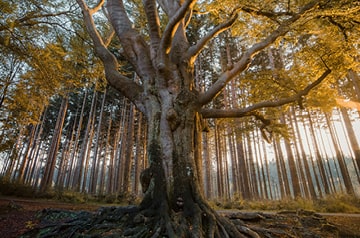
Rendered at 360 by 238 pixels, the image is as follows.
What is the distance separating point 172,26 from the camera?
3.31 meters

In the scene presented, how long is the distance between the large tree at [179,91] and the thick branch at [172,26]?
1cm

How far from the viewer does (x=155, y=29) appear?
3805 millimetres

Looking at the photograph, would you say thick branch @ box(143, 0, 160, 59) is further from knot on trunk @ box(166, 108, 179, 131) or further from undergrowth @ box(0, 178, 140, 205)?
undergrowth @ box(0, 178, 140, 205)

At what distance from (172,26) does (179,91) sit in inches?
46.6

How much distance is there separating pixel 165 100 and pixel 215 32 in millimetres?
1956

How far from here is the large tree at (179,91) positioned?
2783mm

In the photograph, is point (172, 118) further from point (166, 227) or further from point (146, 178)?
point (166, 227)

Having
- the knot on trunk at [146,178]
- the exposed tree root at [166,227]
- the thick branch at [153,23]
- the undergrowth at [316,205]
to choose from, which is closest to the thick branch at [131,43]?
the thick branch at [153,23]

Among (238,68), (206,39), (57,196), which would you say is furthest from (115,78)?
(57,196)

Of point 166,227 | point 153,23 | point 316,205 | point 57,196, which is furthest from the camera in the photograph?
point 57,196

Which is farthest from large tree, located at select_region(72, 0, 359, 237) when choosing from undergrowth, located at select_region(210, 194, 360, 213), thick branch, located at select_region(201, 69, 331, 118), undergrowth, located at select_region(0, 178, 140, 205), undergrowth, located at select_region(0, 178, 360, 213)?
undergrowth, located at select_region(0, 178, 140, 205)

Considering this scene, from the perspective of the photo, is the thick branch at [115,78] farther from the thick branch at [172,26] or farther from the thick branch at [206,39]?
the thick branch at [206,39]

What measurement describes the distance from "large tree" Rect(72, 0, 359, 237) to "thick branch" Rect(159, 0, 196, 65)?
15mm

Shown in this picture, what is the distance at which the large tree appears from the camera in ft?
9.13
